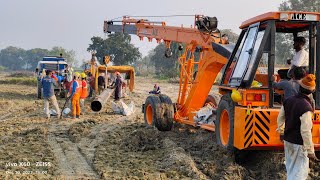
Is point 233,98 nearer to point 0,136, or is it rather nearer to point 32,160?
point 32,160

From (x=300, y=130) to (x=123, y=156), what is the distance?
3.67 metres

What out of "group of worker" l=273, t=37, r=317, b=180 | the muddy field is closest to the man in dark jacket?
the muddy field

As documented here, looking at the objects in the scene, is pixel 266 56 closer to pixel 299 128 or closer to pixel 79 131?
pixel 299 128

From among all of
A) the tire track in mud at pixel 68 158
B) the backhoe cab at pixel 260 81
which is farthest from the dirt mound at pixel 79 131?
the backhoe cab at pixel 260 81

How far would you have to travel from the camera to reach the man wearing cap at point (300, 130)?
499cm

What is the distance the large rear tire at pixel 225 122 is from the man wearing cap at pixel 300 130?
1590 millimetres

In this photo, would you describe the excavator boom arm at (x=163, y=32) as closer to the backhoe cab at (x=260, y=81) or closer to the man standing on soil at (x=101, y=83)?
the backhoe cab at (x=260, y=81)

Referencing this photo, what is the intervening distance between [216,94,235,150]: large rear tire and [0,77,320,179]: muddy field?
189 mm

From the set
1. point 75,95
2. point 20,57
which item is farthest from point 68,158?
point 20,57

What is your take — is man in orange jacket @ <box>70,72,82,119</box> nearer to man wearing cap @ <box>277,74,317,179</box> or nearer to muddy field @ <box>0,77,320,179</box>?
muddy field @ <box>0,77,320,179</box>

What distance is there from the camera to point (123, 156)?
7.77 m

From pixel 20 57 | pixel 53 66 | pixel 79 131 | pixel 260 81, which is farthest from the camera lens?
pixel 20 57

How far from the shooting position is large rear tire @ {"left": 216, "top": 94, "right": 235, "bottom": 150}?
22.7ft

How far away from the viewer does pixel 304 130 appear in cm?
498
